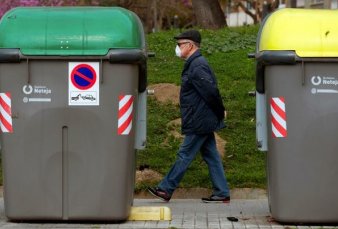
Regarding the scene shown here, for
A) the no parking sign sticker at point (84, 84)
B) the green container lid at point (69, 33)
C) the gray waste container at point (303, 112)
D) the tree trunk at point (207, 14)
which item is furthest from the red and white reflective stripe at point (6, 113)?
the tree trunk at point (207, 14)

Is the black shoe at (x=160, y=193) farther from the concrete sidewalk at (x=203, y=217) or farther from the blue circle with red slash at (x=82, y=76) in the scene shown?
the blue circle with red slash at (x=82, y=76)

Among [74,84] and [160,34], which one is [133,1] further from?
[74,84]

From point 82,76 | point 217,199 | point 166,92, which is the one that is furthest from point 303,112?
point 166,92

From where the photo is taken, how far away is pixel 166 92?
38.6ft

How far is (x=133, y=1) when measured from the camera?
34625 millimetres

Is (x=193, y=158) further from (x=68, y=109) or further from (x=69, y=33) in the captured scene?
(x=69, y=33)

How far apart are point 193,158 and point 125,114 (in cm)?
152

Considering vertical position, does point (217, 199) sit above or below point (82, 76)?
below

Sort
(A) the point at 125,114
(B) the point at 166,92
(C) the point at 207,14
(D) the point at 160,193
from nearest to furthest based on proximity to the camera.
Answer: (A) the point at 125,114
(D) the point at 160,193
(B) the point at 166,92
(C) the point at 207,14

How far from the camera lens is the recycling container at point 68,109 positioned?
6762mm

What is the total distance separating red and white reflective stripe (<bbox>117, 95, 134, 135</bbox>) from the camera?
22.3ft

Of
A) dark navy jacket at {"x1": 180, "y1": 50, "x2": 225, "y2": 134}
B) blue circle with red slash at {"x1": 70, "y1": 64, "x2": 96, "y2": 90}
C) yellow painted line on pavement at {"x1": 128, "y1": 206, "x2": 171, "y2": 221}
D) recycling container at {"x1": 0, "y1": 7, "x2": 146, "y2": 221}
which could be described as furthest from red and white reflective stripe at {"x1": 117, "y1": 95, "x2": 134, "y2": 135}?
dark navy jacket at {"x1": 180, "y1": 50, "x2": 225, "y2": 134}

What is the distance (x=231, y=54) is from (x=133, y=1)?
21512 millimetres

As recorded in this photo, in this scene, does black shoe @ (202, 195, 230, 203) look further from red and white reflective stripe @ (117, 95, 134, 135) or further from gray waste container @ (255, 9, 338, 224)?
red and white reflective stripe @ (117, 95, 134, 135)
